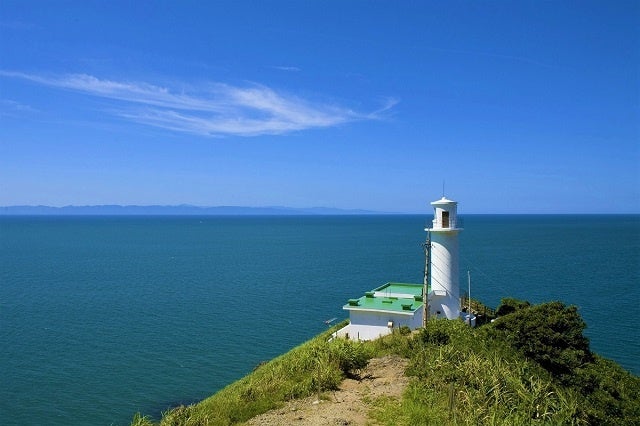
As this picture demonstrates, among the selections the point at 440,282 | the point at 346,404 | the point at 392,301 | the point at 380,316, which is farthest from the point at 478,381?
the point at 440,282

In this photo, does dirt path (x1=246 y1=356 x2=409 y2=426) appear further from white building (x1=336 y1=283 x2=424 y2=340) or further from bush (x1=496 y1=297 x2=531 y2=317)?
bush (x1=496 y1=297 x2=531 y2=317)

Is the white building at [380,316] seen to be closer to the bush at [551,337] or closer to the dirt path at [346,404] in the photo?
the bush at [551,337]

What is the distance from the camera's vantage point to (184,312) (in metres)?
43.5

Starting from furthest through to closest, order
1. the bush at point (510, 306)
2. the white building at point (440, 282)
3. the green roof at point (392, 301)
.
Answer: the bush at point (510, 306), the white building at point (440, 282), the green roof at point (392, 301)

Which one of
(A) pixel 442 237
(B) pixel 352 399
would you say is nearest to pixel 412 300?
(A) pixel 442 237

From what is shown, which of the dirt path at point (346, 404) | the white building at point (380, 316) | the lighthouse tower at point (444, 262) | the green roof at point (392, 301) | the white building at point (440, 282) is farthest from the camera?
the lighthouse tower at point (444, 262)

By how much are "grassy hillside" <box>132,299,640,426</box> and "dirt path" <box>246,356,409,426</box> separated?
29 cm

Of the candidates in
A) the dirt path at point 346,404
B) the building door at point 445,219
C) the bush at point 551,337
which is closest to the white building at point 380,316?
the bush at point 551,337

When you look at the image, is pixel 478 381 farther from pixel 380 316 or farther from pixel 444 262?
pixel 444 262

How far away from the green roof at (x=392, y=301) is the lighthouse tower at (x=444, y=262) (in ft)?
3.98

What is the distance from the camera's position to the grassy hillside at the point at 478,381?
36.7 ft

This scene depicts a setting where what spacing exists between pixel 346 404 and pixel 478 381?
11.1ft

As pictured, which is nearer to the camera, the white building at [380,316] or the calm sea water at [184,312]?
the white building at [380,316]

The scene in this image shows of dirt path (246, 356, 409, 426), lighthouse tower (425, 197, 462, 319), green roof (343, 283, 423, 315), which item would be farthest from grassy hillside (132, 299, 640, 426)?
lighthouse tower (425, 197, 462, 319)
